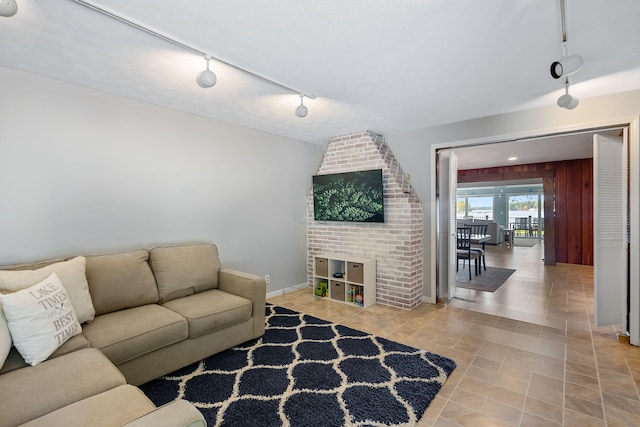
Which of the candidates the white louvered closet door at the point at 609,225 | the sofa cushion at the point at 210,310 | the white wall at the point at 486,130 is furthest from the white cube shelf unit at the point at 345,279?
the white louvered closet door at the point at 609,225

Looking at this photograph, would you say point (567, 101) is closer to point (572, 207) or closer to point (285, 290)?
point (285, 290)

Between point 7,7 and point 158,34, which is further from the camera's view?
point 158,34

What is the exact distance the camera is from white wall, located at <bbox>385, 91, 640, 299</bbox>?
9.20ft

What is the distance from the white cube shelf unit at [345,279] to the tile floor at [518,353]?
136 millimetres

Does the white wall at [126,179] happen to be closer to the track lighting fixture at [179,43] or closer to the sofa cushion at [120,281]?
the sofa cushion at [120,281]

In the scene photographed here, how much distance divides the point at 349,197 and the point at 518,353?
2559 mm

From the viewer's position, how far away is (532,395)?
206cm

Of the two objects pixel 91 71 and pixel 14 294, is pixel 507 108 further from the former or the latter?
pixel 14 294

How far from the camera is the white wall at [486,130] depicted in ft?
9.20

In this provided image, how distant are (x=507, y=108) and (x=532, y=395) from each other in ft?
8.82

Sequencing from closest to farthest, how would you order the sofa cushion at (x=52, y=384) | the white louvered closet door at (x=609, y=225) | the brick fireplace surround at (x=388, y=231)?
the sofa cushion at (x=52, y=384)
the white louvered closet door at (x=609, y=225)
the brick fireplace surround at (x=388, y=231)

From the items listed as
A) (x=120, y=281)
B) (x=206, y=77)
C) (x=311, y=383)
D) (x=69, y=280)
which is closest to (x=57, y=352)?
(x=69, y=280)

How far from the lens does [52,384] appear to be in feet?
4.71

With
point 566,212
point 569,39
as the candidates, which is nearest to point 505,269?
point 566,212
